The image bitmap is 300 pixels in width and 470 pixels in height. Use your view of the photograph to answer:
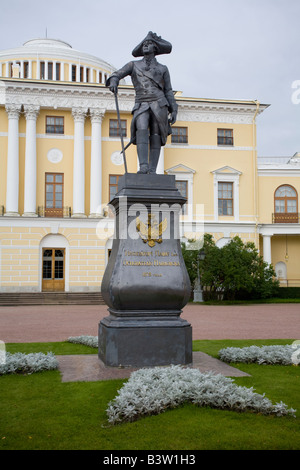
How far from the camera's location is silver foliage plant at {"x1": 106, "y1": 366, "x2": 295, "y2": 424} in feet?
17.0

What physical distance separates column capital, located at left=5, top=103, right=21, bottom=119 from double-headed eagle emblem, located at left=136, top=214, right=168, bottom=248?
1201 inches

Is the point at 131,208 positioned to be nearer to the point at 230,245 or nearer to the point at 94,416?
the point at 94,416

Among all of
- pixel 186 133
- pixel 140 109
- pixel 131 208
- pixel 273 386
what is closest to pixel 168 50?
pixel 140 109

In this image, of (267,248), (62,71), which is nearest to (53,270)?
(267,248)

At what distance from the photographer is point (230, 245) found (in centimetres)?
3116

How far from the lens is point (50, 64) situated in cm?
4409

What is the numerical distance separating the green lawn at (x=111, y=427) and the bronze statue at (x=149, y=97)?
3.94m

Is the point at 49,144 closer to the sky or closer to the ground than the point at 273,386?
closer to the sky

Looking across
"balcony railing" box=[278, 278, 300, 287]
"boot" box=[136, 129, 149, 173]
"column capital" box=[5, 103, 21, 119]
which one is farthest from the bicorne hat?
"balcony railing" box=[278, 278, 300, 287]

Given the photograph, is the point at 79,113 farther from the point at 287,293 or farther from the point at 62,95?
the point at 287,293

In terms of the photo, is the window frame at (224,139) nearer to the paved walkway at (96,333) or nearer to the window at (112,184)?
the window at (112,184)

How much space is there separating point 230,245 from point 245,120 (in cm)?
1282

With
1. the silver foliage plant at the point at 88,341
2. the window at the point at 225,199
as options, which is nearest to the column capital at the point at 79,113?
the window at the point at 225,199

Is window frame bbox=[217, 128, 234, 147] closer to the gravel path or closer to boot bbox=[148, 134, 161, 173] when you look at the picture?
the gravel path
